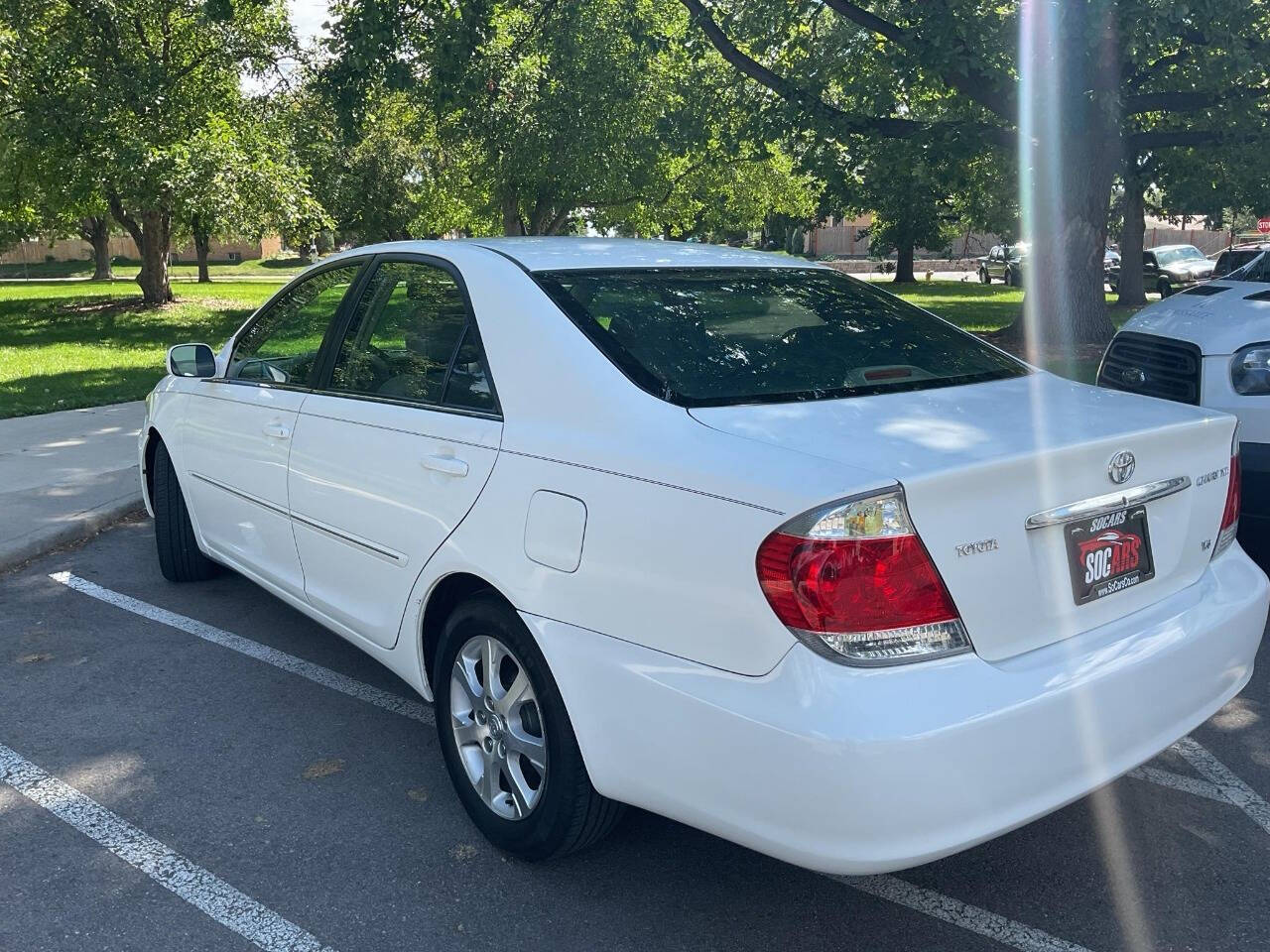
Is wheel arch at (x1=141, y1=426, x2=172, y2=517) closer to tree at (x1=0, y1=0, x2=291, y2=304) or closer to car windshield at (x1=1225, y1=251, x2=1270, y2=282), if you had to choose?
car windshield at (x1=1225, y1=251, x2=1270, y2=282)

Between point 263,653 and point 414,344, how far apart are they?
1.82 m

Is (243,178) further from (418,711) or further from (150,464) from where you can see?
(418,711)

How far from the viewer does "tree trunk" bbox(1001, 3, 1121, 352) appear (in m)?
12.4

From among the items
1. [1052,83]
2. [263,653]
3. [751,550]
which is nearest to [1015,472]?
[751,550]

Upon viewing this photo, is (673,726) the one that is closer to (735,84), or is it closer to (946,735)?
(946,735)

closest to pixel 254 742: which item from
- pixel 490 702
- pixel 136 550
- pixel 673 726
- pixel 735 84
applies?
pixel 490 702

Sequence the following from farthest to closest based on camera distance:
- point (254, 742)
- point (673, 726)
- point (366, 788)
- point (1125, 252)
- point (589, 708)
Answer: point (1125, 252), point (254, 742), point (366, 788), point (589, 708), point (673, 726)

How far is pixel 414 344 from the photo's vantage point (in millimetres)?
3869

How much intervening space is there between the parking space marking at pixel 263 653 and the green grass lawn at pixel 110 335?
594 cm

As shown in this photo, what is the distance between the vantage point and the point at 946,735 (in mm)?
2418

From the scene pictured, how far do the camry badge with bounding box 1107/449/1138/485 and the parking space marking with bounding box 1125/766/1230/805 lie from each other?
128 centimetres

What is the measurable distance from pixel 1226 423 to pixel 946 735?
1463 millimetres

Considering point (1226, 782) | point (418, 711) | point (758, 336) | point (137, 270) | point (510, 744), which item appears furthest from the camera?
point (137, 270)

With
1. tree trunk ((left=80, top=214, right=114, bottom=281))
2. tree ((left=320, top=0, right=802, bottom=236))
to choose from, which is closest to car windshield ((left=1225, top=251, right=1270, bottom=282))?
tree ((left=320, top=0, right=802, bottom=236))
